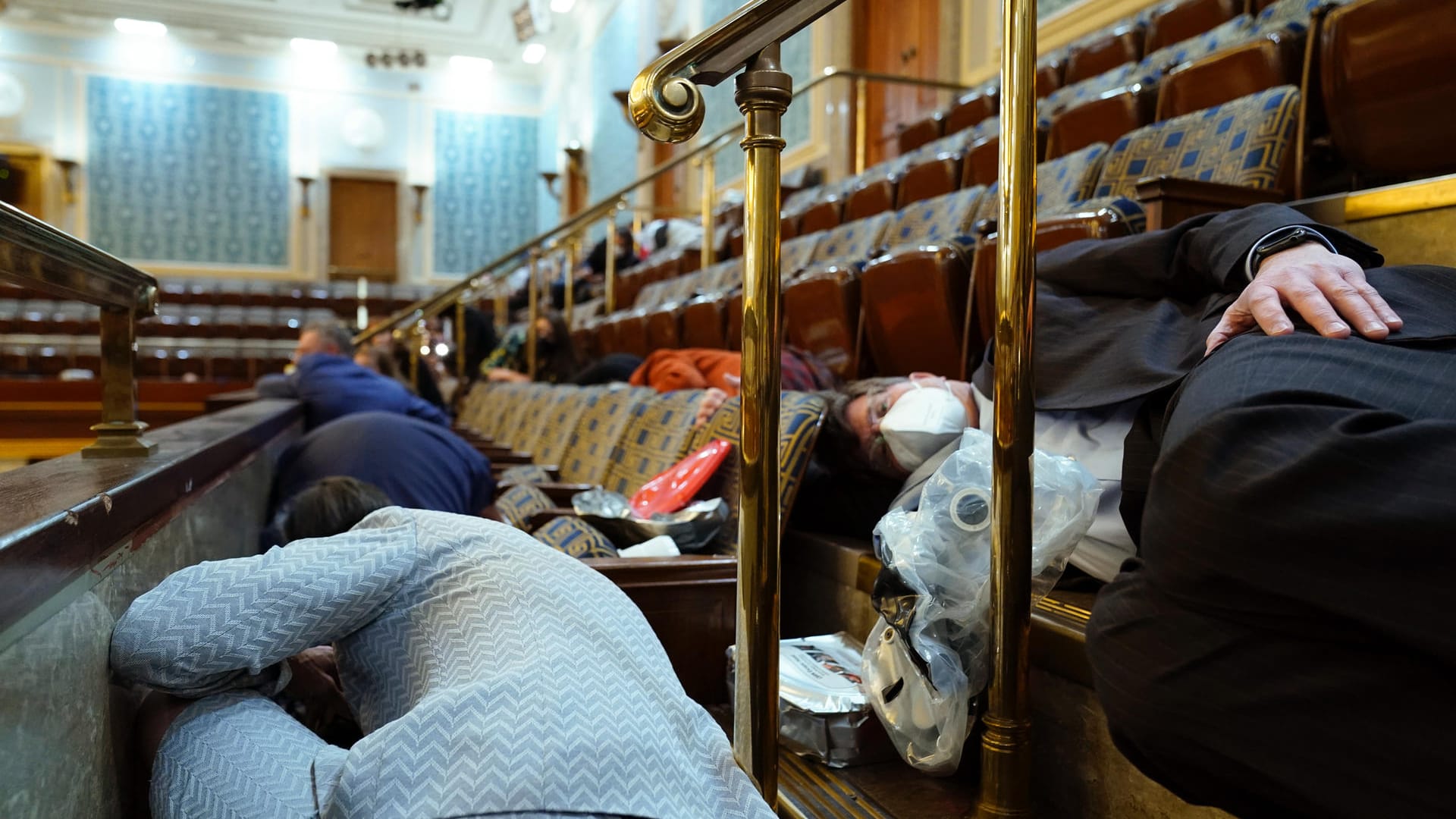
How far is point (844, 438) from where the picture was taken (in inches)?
61.4

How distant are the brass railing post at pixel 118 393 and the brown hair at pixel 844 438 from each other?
94cm

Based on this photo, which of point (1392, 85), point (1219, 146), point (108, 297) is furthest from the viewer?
point (1219, 146)

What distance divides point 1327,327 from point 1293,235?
18 centimetres

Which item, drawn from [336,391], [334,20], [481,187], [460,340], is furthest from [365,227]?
[336,391]

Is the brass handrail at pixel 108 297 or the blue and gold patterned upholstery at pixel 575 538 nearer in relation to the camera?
the brass handrail at pixel 108 297

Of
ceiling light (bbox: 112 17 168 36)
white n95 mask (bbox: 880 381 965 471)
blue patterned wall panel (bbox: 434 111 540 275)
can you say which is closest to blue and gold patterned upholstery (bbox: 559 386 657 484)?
white n95 mask (bbox: 880 381 965 471)

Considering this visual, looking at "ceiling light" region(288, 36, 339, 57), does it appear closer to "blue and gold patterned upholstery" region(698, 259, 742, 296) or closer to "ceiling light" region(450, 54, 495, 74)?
"ceiling light" region(450, 54, 495, 74)

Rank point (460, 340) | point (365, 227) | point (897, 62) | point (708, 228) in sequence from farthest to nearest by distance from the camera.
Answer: point (365, 227)
point (460, 340)
point (897, 62)
point (708, 228)

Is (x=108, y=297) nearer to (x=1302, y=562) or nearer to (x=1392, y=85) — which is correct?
(x=1302, y=562)

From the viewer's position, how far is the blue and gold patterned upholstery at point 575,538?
1.50m

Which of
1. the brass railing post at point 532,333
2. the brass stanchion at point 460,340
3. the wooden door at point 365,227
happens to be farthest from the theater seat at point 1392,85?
the wooden door at point 365,227

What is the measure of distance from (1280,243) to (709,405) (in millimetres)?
1206

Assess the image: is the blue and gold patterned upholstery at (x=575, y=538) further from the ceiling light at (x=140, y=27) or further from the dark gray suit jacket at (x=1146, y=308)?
the ceiling light at (x=140, y=27)

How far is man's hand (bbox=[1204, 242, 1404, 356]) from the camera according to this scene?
753 mm
